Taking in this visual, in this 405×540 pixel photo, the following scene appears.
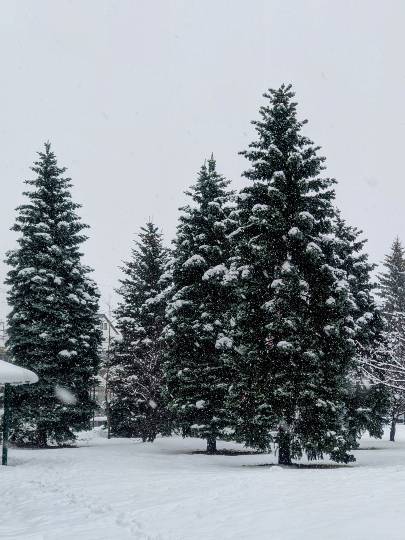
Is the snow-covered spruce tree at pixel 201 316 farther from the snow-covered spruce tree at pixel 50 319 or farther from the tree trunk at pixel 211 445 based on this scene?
the snow-covered spruce tree at pixel 50 319

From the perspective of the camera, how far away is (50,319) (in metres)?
26.3

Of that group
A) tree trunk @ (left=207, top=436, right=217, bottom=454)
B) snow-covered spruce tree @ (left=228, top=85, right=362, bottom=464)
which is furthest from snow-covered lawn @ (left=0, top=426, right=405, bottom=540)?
tree trunk @ (left=207, top=436, right=217, bottom=454)

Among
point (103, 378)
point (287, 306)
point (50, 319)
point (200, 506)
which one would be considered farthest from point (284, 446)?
point (103, 378)

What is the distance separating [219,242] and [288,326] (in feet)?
26.2

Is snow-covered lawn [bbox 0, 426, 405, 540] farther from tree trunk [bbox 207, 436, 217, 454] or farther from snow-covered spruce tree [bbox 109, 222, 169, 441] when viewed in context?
snow-covered spruce tree [bbox 109, 222, 169, 441]

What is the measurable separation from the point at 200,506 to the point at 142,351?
22.5 metres

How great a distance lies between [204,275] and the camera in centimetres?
2328

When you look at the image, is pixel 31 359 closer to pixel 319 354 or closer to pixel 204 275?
pixel 204 275

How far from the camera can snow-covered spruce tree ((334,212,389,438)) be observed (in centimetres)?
2820

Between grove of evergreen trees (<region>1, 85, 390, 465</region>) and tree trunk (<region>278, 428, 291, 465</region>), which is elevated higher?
grove of evergreen trees (<region>1, 85, 390, 465</region>)

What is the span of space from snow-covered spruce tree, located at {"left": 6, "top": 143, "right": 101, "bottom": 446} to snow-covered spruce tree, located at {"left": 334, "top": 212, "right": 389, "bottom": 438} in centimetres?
1336

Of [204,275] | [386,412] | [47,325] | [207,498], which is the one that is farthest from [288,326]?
[386,412]

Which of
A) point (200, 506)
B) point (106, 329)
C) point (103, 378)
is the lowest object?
point (200, 506)

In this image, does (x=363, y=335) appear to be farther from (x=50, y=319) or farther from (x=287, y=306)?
(x=50, y=319)
